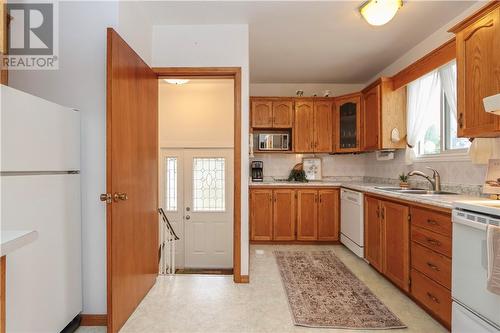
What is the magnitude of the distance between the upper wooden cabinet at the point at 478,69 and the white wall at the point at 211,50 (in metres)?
1.85

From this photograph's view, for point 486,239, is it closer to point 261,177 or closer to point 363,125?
point 363,125

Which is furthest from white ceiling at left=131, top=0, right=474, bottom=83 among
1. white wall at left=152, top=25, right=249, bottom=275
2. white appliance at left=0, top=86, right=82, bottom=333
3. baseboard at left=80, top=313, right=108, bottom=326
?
baseboard at left=80, top=313, right=108, bottom=326

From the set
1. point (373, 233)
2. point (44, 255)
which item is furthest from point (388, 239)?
point (44, 255)

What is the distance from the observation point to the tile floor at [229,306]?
6.57ft

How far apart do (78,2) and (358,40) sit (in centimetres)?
284

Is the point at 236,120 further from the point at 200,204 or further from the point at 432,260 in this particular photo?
the point at 200,204

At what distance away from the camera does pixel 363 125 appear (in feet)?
13.2

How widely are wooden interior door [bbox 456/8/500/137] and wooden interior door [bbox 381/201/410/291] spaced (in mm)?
845

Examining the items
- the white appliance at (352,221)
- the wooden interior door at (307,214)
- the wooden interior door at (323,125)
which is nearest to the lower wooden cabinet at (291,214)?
the wooden interior door at (307,214)

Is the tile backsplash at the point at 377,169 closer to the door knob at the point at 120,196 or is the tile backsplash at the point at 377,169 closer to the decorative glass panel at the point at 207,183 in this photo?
the decorative glass panel at the point at 207,183

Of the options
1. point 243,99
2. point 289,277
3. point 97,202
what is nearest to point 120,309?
point 97,202

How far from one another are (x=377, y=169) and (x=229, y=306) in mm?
3170

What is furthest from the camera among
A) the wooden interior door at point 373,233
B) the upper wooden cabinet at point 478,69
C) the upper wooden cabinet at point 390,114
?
the upper wooden cabinet at point 390,114

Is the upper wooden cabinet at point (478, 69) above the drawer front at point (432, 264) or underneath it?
above
